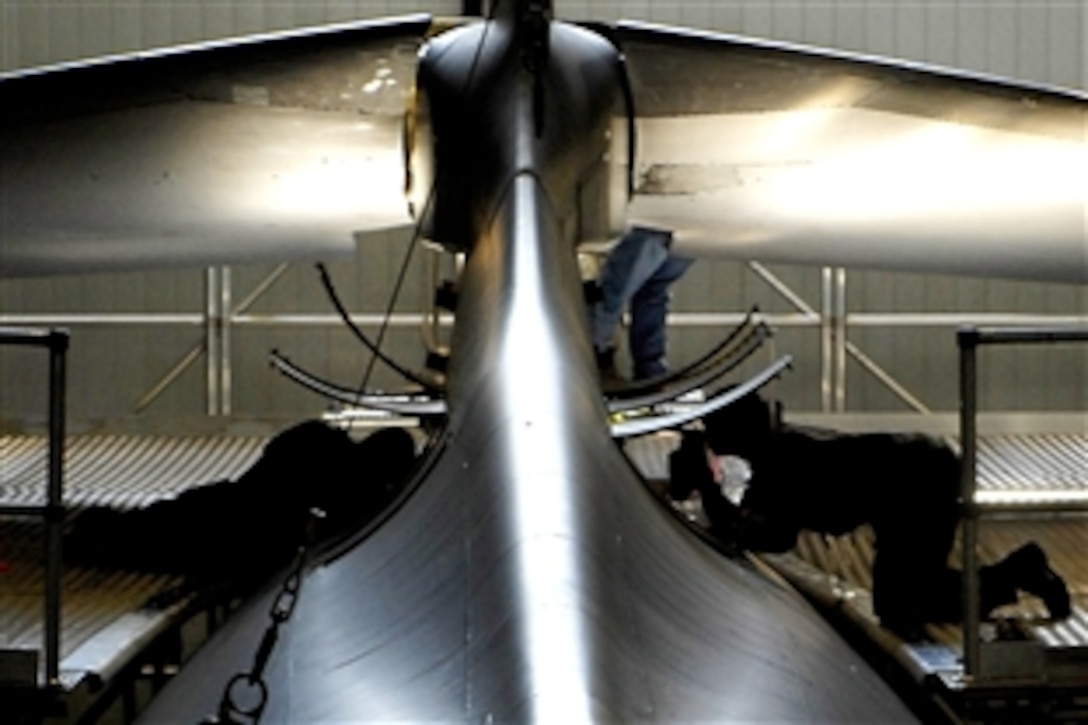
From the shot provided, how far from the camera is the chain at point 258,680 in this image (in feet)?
6.58

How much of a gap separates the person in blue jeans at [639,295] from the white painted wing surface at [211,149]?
92 centimetres

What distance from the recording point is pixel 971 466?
3.27m

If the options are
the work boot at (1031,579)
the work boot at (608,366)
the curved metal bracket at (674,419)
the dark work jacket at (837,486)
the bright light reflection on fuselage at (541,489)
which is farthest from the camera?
the work boot at (608,366)

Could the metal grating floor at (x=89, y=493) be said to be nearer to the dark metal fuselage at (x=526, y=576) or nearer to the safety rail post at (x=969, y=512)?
the dark metal fuselage at (x=526, y=576)

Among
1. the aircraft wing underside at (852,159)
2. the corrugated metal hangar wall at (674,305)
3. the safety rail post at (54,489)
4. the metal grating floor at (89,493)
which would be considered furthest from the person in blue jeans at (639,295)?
the corrugated metal hangar wall at (674,305)

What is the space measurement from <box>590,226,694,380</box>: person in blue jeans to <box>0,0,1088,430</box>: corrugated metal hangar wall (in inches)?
122

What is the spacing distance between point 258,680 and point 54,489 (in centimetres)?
138

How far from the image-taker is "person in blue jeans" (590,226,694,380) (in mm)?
5359

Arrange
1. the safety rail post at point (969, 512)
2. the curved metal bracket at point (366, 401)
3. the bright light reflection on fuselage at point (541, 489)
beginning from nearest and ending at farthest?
the bright light reflection on fuselage at point (541, 489) < the curved metal bracket at point (366, 401) < the safety rail post at point (969, 512)

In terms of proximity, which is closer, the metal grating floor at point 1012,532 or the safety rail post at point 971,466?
the safety rail post at point 971,466

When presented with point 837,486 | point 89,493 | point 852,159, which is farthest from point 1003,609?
point 89,493

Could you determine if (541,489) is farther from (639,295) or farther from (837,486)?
(639,295)

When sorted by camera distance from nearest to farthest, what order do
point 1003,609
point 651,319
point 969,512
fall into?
point 969,512 < point 1003,609 < point 651,319

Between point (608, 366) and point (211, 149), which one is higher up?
point (211, 149)
